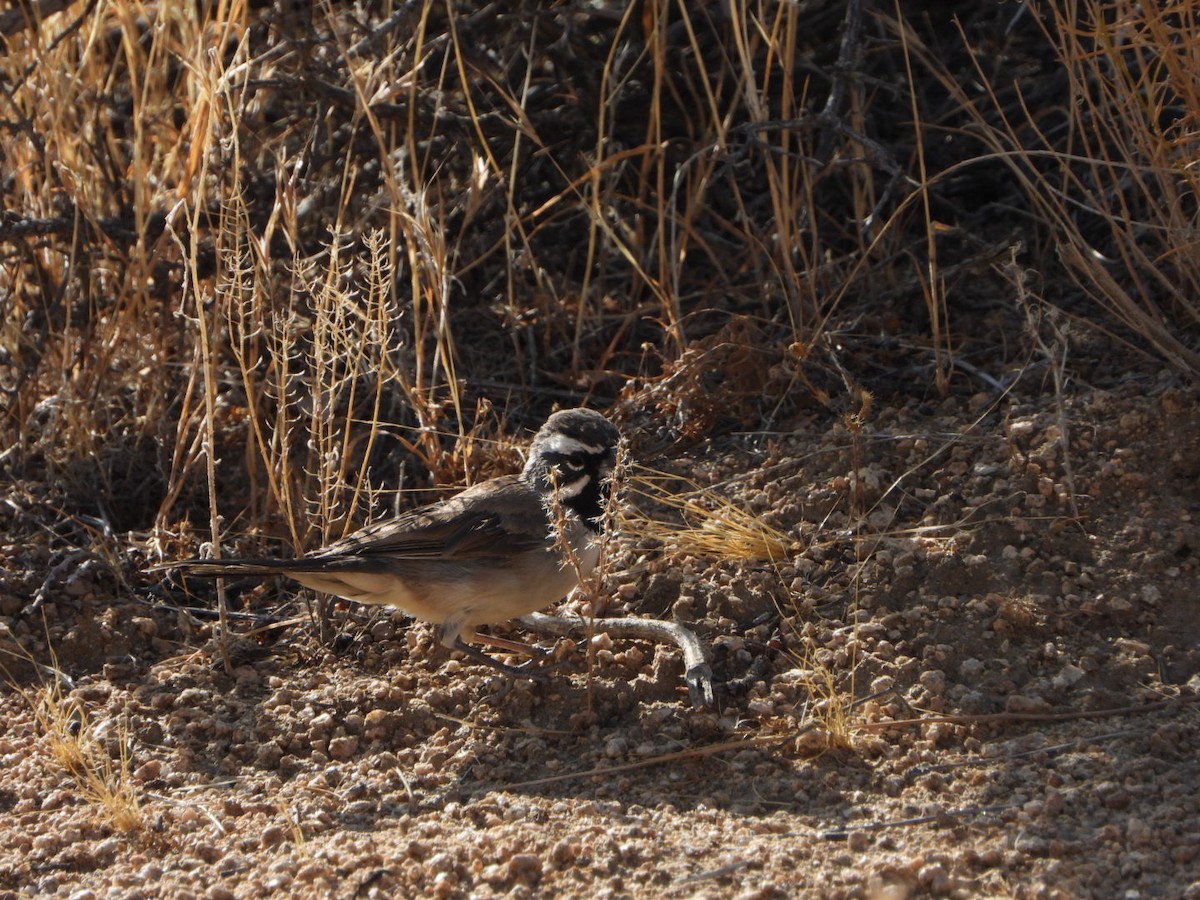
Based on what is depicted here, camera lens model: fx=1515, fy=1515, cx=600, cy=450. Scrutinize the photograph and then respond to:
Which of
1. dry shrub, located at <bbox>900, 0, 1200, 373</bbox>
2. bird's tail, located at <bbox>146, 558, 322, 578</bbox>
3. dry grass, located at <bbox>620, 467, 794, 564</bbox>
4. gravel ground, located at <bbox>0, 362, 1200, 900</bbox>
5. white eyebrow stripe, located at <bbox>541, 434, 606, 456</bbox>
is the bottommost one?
gravel ground, located at <bbox>0, 362, 1200, 900</bbox>

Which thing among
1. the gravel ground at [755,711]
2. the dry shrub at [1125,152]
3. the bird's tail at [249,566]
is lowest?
the gravel ground at [755,711]

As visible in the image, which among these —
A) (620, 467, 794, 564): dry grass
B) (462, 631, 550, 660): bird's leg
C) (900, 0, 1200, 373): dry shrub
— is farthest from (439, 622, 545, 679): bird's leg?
(900, 0, 1200, 373): dry shrub

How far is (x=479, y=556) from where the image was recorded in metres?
5.61

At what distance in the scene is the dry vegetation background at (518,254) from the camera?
19.8 feet

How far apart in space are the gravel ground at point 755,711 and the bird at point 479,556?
0.23 meters

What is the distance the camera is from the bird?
17.9 ft

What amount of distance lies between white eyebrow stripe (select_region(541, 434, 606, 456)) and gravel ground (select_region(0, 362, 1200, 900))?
0.46m

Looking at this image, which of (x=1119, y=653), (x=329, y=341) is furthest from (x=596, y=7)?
(x=1119, y=653)

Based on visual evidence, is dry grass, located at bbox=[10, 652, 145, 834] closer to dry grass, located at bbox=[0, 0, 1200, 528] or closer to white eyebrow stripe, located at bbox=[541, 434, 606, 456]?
dry grass, located at bbox=[0, 0, 1200, 528]

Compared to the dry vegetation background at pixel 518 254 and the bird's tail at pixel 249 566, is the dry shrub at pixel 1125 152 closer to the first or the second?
the dry vegetation background at pixel 518 254

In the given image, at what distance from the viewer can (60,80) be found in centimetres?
708

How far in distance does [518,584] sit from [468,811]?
44.4 inches

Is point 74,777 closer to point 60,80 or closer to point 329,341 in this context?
point 329,341

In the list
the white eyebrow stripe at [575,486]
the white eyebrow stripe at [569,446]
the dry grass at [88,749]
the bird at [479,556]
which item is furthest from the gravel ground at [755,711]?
the white eyebrow stripe at [569,446]
